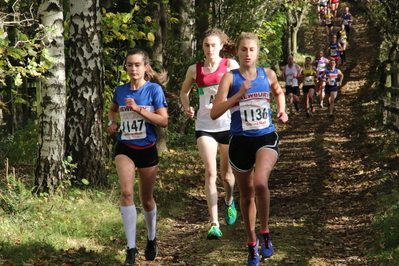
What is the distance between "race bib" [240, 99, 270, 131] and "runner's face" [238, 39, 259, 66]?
0.39m

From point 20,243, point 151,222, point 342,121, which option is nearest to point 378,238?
point 151,222

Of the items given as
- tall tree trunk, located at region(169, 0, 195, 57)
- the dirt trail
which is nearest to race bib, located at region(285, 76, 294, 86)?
the dirt trail

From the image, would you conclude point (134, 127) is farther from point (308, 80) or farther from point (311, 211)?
point (308, 80)

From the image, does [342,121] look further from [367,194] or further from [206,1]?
[367,194]

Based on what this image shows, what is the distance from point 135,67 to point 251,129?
1326mm

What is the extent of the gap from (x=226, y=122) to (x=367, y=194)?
3329mm

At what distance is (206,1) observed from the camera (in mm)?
13367

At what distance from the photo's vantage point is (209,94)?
6.55 metres

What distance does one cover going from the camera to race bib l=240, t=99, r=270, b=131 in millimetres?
5145

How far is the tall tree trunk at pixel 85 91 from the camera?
25.4 feet

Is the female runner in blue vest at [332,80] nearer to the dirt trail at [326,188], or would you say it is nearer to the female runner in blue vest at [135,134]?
the dirt trail at [326,188]

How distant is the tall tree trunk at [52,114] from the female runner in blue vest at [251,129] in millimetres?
2966

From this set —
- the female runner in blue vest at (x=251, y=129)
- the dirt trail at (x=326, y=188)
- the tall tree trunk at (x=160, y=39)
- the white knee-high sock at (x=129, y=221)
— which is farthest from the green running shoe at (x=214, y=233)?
the tall tree trunk at (x=160, y=39)

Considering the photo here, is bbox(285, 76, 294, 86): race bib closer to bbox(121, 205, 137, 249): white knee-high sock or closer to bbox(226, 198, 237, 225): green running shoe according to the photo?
bbox(226, 198, 237, 225): green running shoe
